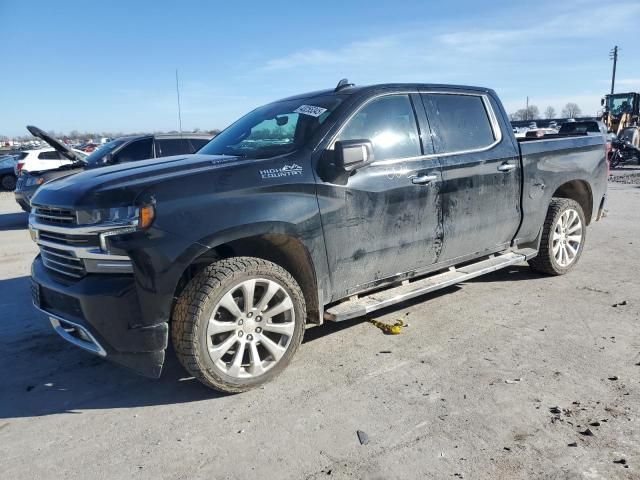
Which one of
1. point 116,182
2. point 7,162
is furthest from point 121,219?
point 7,162

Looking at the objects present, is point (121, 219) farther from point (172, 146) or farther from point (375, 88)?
point (172, 146)

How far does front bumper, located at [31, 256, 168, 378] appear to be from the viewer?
3.00m

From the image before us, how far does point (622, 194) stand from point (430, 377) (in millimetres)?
12419

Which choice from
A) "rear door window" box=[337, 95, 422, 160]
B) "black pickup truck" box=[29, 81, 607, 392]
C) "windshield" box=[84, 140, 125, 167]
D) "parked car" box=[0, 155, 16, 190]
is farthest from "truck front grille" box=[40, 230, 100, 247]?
"parked car" box=[0, 155, 16, 190]

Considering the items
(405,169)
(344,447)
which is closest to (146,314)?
(344,447)

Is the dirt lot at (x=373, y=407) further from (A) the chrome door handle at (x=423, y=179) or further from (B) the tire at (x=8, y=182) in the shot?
(B) the tire at (x=8, y=182)

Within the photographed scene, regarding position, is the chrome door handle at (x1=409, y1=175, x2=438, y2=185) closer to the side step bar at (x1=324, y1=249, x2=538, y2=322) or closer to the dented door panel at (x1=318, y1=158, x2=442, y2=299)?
the dented door panel at (x1=318, y1=158, x2=442, y2=299)

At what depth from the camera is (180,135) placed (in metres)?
10.3

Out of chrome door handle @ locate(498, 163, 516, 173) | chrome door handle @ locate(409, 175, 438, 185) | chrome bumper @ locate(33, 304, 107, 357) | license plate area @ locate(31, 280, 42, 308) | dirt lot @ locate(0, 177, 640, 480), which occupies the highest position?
chrome door handle @ locate(498, 163, 516, 173)

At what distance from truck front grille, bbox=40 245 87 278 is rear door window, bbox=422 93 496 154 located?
2.86 meters

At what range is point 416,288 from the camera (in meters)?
4.29

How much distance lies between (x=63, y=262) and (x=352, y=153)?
78.6 inches

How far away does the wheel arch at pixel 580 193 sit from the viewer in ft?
19.7

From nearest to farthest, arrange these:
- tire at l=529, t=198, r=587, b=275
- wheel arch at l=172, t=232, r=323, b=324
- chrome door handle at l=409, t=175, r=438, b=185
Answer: wheel arch at l=172, t=232, r=323, b=324
chrome door handle at l=409, t=175, r=438, b=185
tire at l=529, t=198, r=587, b=275
